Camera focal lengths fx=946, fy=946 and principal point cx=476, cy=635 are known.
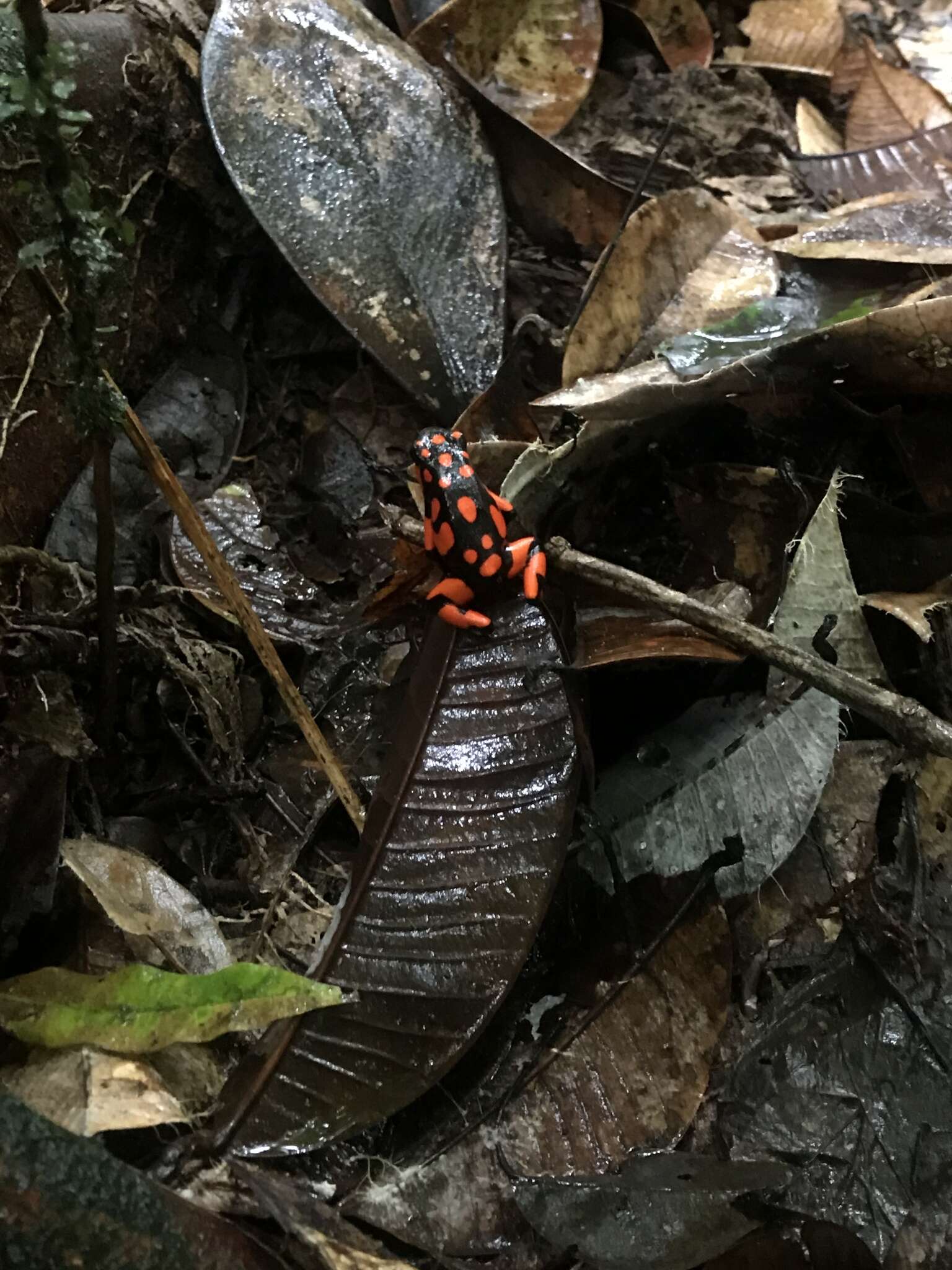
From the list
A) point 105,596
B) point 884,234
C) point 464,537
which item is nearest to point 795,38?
point 884,234

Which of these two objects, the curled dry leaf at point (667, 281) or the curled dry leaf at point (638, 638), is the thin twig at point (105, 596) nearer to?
the curled dry leaf at point (638, 638)

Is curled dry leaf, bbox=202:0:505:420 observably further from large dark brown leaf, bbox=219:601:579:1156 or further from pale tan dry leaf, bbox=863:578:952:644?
pale tan dry leaf, bbox=863:578:952:644

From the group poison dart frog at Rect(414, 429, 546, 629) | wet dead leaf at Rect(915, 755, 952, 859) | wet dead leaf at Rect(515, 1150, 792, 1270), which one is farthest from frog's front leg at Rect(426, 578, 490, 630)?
wet dead leaf at Rect(515, 1150, 792, 1270)

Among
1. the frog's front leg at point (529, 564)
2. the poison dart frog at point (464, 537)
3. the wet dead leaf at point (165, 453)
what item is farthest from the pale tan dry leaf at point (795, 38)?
the frog's front leg at point (529, 564)

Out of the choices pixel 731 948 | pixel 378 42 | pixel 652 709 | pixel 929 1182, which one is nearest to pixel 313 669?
pixel 652 709

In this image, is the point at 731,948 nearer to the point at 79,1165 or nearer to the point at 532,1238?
the point at 532,1238

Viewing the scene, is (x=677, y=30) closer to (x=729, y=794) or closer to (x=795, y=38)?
(x=795, y=38)
